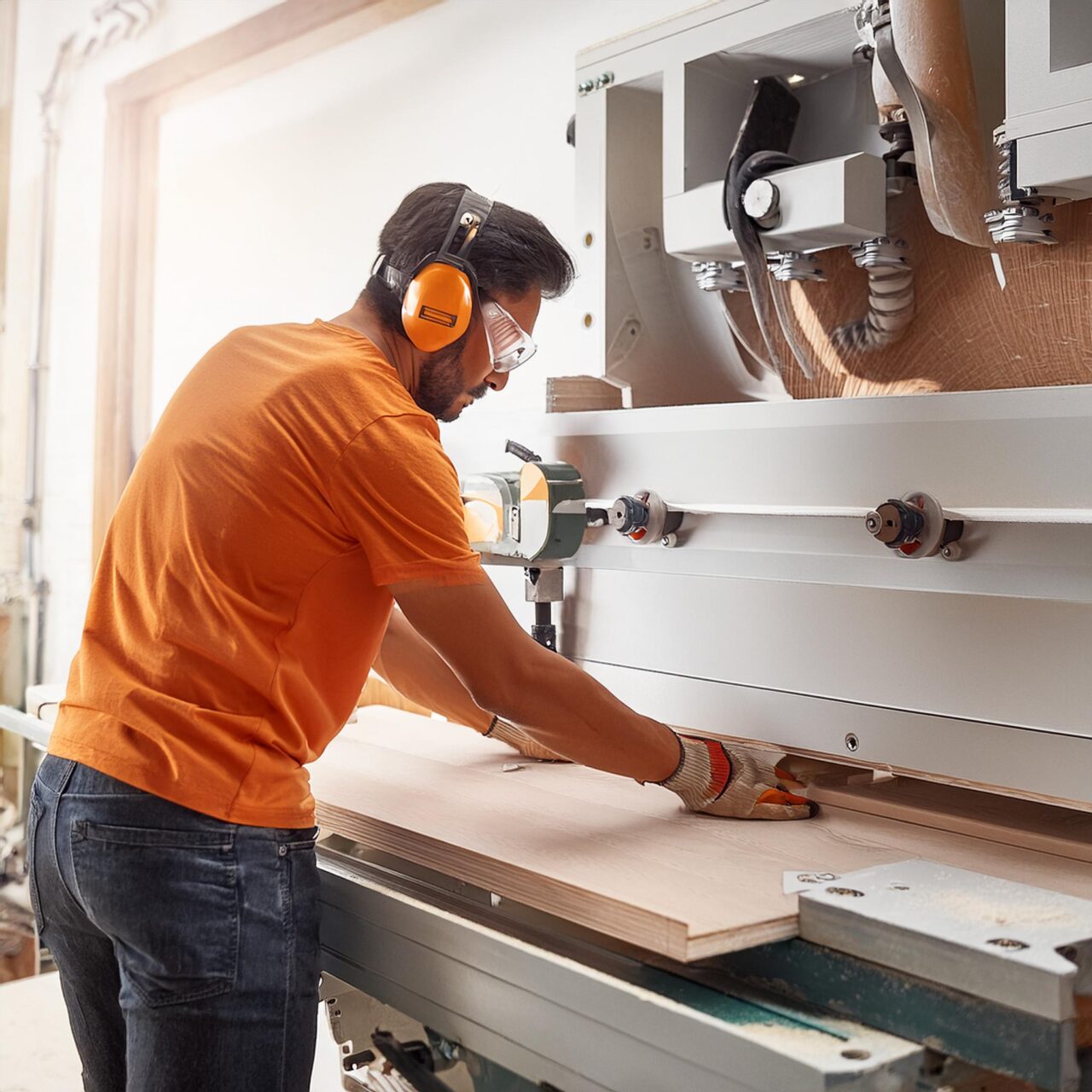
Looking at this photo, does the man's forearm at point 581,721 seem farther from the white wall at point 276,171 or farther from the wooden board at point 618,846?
the white wall at point 276,171

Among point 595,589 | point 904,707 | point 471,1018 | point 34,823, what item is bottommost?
point 471,1018

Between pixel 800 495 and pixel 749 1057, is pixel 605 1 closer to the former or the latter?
pixel 800 495

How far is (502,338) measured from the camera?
1328 mm

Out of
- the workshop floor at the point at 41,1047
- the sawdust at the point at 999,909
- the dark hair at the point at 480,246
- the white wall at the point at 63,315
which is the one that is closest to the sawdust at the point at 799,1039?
the sawdust at the point at 999,909

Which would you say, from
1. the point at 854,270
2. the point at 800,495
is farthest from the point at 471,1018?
the point at 854,270

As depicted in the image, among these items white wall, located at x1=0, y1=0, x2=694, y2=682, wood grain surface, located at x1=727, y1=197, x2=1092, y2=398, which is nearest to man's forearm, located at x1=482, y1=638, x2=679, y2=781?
wood grain surface, located at x1=727, y1=197, x2=1092, y2=398

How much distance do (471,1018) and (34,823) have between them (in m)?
0.46

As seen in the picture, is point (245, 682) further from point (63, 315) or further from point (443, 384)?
point (63, 315)

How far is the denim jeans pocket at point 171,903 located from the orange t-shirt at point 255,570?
39 mm

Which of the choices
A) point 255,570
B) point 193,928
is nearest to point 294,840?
point 193,928

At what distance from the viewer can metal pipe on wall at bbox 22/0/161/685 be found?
3.21 meters

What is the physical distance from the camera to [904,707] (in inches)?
46.4

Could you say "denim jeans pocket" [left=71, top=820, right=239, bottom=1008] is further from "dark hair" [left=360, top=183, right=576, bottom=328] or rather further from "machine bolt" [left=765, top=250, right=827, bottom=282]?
"machine bolt" [left=765, top=250, right=827, bottom=282]

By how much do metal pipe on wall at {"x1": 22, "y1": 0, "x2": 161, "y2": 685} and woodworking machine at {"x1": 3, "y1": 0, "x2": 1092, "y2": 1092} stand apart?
172 centimetres
